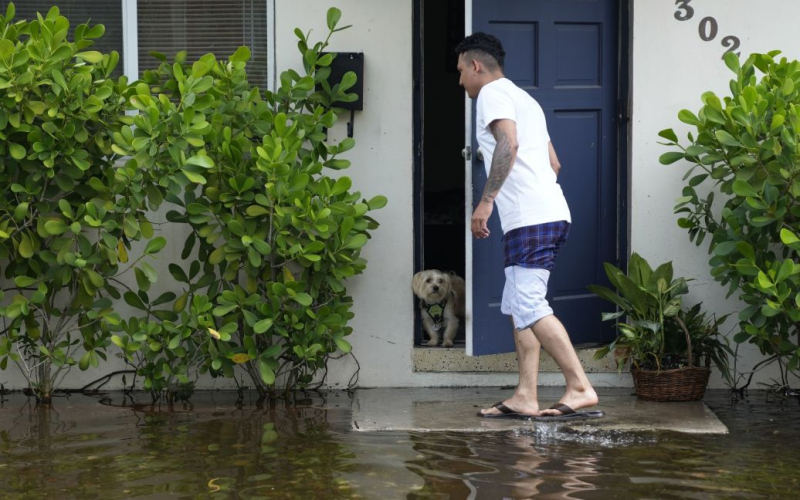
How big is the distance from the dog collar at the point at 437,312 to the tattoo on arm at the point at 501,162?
4.53ft

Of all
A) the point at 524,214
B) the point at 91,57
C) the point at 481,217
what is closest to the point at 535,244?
the point at 524,214

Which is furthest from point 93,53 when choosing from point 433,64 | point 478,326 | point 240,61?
point 433,64

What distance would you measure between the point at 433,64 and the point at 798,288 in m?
5.93

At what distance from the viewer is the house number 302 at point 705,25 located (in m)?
5.97

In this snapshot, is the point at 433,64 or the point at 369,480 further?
the point at 433,64

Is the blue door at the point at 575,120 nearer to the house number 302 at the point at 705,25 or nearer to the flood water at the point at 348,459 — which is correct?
the house number 302 at the point at 705,25

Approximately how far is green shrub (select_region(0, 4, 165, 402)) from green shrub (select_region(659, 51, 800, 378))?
288cm

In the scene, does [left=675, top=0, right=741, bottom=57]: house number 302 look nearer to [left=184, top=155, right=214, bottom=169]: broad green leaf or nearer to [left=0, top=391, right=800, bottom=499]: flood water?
[left=0, top=391, right=800, bottom=499]: flood water

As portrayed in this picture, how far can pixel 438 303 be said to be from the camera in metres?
6.26

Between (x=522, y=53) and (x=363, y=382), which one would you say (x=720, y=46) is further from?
(x=363, y=382)

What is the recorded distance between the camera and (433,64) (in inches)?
411

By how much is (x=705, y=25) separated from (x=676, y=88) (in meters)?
0.39

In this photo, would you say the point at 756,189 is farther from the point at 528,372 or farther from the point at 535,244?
the point at 528,372

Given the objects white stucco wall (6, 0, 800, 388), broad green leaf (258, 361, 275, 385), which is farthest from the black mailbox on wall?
broad green leaf (258, 361, 275, 385)
